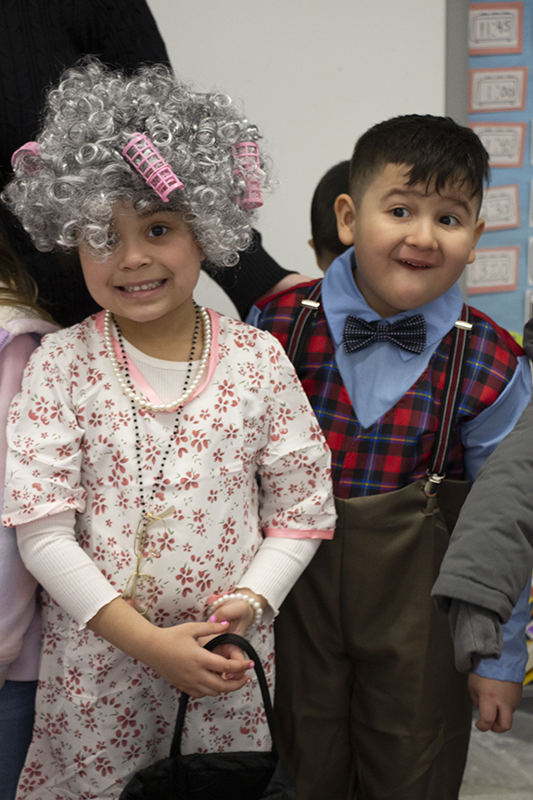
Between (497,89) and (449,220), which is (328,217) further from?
(497,89)

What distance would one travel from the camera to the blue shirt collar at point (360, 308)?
40.9 inches

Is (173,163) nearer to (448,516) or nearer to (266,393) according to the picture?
(266,393)

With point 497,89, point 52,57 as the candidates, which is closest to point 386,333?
point 52,57

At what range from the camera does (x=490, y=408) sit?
1009 millimetres

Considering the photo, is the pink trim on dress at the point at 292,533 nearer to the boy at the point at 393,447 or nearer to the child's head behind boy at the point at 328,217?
the boy at the point at 393,447

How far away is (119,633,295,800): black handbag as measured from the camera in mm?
848

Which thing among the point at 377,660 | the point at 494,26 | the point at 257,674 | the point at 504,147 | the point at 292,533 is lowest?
the point at 377,660

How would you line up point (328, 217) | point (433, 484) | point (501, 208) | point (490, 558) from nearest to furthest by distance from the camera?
point (490, 558) → point (433, 484) → point (328, 217) → point (501, 208)

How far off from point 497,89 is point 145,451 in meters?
1.72

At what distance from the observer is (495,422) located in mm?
1020

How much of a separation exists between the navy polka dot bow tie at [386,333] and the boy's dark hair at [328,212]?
43 centimetres

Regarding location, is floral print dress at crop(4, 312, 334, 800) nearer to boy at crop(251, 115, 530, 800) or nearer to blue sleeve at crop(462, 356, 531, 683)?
boy at crop(251, 115, 530, 800)

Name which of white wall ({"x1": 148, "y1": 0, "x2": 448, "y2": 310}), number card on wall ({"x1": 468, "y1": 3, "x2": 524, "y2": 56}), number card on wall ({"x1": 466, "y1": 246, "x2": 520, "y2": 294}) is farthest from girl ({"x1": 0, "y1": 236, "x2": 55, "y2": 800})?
number card on wall ({"x1": 468, "y1": 3, "x2": 524, "y2": 56})

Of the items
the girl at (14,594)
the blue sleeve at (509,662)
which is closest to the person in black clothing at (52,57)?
the girl at (14,594)
